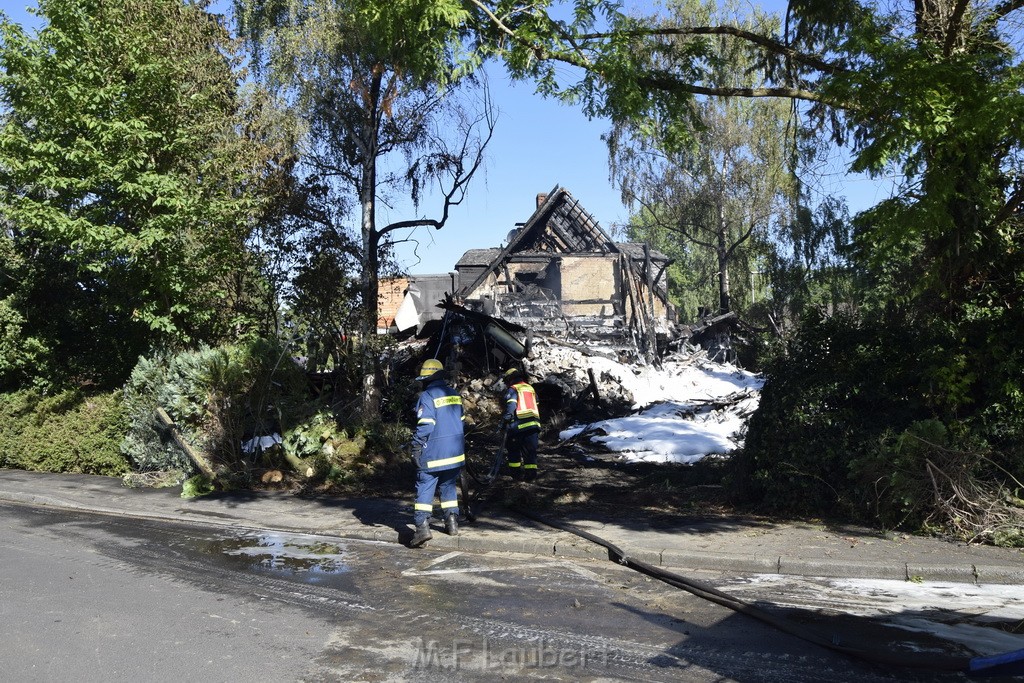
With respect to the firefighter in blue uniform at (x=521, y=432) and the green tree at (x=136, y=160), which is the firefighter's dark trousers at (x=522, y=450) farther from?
the green tree at (x=136, y=160)

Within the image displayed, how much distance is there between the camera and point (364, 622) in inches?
241

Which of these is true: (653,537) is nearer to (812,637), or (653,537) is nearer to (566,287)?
(812,637)

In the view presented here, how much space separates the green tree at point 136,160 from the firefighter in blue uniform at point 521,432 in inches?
237

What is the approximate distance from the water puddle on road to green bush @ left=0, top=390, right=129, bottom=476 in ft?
20.8

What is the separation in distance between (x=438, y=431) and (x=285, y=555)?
190 cm

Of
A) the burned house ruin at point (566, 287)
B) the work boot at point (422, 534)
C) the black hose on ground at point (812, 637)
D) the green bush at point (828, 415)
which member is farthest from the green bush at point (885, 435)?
the burned house ruin at point (566, 287)

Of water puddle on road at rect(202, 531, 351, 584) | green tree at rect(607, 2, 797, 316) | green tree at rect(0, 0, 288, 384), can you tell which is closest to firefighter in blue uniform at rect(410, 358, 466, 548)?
water puddle on road at rect(202, 531, 351, 584)

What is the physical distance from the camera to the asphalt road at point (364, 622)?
5094mm

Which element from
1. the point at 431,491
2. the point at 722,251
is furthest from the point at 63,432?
the point at 722,251

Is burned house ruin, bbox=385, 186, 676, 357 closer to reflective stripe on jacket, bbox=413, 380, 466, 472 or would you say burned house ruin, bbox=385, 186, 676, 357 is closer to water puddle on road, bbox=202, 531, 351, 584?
water puddle on road, bbox=202, 531, 351, 584

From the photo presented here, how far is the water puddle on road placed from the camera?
25.3 ft

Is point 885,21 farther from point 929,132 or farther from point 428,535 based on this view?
point 428,535

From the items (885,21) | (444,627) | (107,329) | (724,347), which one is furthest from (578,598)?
(724,347)

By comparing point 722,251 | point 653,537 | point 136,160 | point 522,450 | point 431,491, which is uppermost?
point 722,251
